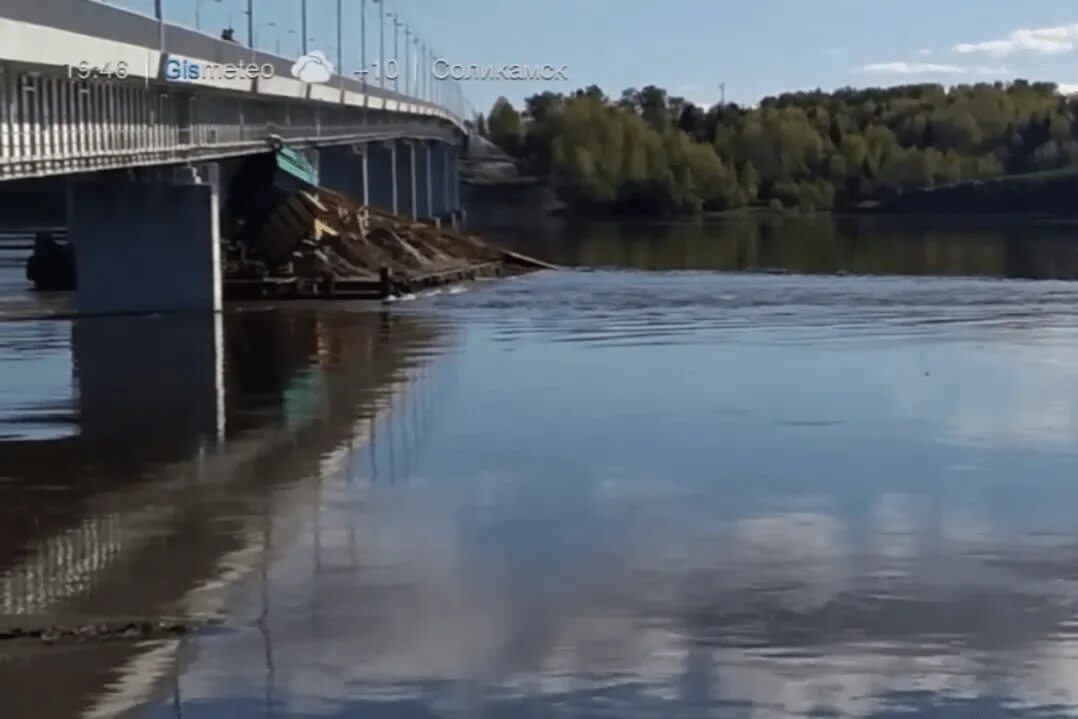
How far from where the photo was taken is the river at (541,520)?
16.8 metres

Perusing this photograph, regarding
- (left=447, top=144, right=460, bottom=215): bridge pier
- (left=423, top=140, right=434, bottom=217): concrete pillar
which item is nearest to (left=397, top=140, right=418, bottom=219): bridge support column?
(left=423, top=140, right=434, bottom=217): concrete pillar

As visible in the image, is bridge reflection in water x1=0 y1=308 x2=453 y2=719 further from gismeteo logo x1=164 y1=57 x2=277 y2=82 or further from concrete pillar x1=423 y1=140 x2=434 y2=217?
concrete pillar x1=423 y1=140 x2=434 y2=217

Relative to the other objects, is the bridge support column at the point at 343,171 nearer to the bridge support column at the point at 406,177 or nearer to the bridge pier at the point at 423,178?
the bridge support column at the point at 406,177

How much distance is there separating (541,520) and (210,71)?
106 ft

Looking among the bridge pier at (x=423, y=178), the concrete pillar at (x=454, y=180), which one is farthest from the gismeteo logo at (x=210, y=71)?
the concrete pillar at (x=454, y=180)

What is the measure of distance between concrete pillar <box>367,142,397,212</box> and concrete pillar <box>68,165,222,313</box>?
61.2 meters

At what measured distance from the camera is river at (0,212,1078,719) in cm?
1677

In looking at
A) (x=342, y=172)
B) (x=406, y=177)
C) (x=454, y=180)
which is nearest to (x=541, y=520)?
(x=342, y=172)

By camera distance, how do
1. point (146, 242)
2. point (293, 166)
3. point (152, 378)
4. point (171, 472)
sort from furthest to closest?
point (293, 166), point (146, 242), point (152, 378), point (171, 472)

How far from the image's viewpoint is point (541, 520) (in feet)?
79.3

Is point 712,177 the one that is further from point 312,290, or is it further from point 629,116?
point 312,290

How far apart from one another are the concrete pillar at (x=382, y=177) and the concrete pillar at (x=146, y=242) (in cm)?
6124

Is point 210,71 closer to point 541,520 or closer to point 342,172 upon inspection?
point 541,520

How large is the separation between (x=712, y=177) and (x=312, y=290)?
123m
